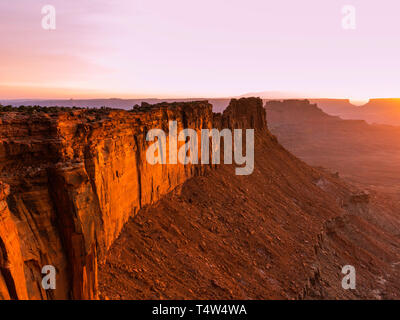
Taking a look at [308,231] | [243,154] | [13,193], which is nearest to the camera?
[13,193]

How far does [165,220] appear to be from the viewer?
61.4ft

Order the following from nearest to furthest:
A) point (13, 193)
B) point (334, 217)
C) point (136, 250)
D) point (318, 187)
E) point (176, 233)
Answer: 1. point (13, 193)
2. point (136, 250)
3. point (176, 233)
4. point (334, 217)
5. point (318, 187)

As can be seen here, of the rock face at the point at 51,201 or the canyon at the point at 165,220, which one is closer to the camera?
the rock face at the point at 51,201

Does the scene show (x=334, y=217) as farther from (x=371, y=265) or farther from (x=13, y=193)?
(x=13, y=193)

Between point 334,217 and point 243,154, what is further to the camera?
point 243,154

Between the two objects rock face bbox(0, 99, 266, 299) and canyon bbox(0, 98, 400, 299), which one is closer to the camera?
rock face bbox(0, 99, 266, 299)

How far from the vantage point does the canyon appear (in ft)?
30.2

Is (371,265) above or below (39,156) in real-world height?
below

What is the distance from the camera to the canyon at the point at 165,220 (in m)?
9.22

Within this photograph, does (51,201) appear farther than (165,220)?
No

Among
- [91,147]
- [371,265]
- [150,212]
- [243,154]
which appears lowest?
[371,265]

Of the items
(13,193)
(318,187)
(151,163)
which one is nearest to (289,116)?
(318,187)

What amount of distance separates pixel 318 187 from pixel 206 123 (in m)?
17.5

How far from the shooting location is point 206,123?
90.3 feet
